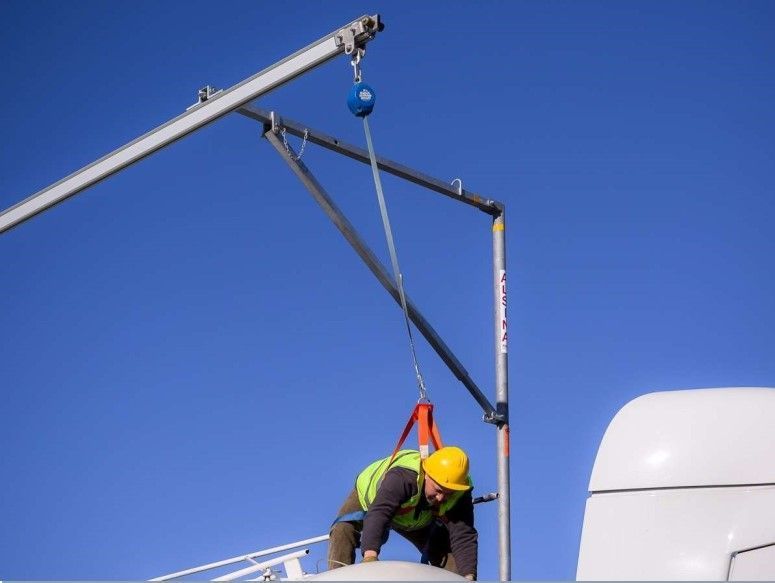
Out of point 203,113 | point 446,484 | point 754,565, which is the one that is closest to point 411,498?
point 446,484

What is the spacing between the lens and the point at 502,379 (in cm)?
1111

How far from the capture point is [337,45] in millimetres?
8812

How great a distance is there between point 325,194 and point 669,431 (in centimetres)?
431

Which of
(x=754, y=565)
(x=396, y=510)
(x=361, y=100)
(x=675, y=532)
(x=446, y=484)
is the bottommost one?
(x=754, y=565)

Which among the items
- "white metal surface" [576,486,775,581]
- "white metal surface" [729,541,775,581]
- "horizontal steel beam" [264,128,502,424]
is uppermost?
"horizontal steel beam" [264,128,502,424]

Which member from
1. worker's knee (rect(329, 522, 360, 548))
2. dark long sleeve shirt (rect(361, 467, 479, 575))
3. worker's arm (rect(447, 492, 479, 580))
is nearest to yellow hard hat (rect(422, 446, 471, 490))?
dark long sleeve shirt (rect(361, 467, 479, 575))

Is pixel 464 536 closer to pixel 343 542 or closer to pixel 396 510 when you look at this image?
pixel 396 510

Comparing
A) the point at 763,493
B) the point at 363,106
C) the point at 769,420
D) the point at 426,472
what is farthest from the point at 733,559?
the point at 363,106

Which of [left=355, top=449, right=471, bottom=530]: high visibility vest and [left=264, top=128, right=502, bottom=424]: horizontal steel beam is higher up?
[left=264, top=128, right=502, bottom=424]: horizontal steel beam

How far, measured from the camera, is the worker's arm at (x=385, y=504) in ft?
26.6

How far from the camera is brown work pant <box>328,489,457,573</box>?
8742mm

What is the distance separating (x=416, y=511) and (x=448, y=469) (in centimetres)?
45

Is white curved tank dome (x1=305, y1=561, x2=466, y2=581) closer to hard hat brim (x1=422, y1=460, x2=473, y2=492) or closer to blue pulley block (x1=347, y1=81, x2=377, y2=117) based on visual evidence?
hard hat brim (x1=422, y1=460, x2=473, y2=492)

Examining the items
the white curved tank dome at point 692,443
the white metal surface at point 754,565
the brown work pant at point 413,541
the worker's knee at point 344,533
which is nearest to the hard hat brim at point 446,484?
the brown work pant at point 413,541
